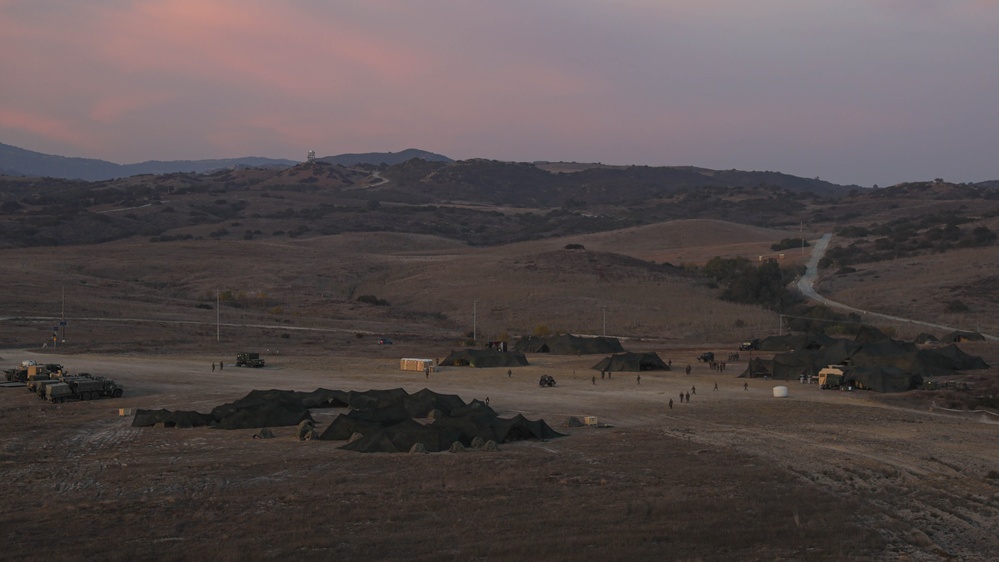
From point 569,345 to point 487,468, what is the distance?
3680 cm

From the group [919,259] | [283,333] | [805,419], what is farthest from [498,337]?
[919,259]

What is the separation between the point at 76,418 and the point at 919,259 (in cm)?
9616

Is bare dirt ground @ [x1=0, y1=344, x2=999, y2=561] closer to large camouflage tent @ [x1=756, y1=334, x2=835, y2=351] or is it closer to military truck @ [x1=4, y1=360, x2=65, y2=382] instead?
military truck @ [x1=4, y1=360, x2=65, y2=382]

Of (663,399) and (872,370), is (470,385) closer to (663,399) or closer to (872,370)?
(663,399)

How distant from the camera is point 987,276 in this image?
89938 mm

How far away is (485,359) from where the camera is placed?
178ft

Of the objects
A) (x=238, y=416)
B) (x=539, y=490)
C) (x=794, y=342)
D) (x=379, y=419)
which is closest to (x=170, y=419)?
(x=238, y=416)

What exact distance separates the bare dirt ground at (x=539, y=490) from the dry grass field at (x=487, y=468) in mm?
80

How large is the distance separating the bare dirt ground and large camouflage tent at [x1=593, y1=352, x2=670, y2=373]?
13.0 meters

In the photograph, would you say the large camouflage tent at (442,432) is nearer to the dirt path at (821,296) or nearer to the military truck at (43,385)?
the military truck at (43,385)

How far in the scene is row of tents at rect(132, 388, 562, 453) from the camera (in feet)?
90.7

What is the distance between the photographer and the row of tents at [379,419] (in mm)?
27641

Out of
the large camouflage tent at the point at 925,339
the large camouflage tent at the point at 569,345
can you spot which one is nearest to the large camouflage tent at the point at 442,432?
the large camouflage tent at the point at 569,345

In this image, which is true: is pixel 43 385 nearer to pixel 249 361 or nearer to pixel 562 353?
pixel 249 361
